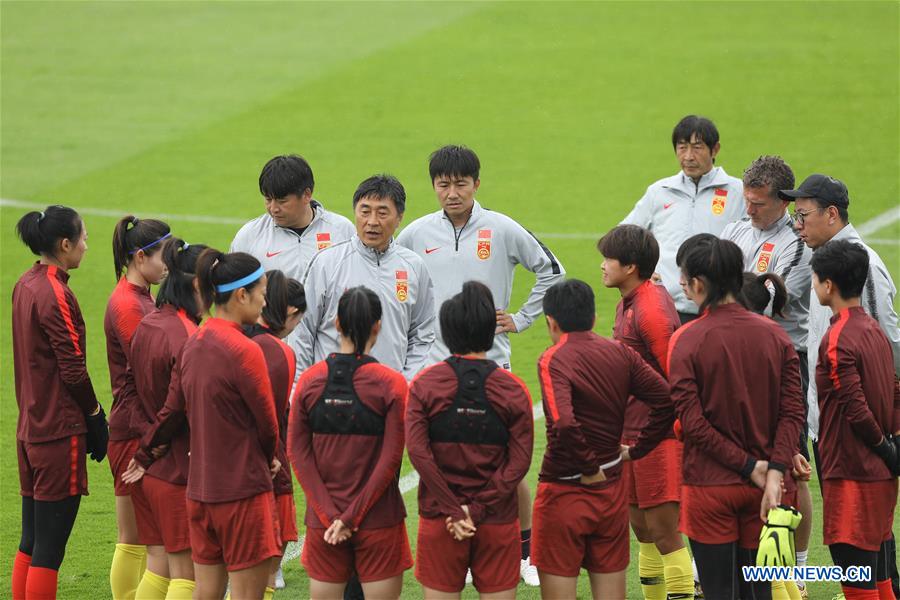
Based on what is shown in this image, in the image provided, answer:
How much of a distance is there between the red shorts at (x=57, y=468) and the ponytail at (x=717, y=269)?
2868 mm

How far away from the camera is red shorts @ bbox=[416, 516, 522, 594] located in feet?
15.5

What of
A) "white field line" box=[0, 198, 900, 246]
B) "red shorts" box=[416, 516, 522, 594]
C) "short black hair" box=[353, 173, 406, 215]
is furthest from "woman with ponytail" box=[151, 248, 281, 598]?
"white field line" box=[0, 198, 900, 246]

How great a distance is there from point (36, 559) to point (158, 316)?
1.32m

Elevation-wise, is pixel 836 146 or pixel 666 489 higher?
pixel 836 146

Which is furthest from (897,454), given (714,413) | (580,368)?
(580,368)

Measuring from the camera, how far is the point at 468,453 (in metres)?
4.67

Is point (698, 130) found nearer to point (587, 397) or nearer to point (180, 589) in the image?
point (587, 397)

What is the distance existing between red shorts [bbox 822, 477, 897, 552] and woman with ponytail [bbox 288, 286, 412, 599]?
183cm

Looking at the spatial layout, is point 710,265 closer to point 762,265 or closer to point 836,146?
point 762,265

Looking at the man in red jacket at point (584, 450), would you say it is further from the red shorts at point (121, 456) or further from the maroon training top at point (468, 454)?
the red shorts at point (121, 456)

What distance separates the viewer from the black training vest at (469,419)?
15.2 feet

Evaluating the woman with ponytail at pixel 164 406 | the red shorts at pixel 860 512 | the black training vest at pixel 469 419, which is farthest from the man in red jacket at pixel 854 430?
the woman with ponytail at pixel 164 406

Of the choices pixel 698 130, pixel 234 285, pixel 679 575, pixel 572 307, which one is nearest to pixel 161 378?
pixel 234 285

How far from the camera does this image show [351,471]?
4.73 m
